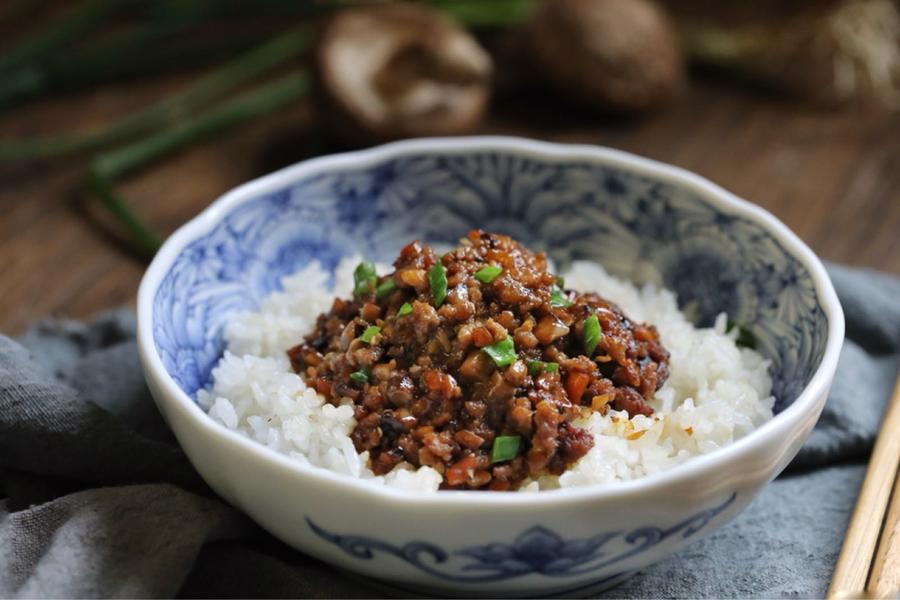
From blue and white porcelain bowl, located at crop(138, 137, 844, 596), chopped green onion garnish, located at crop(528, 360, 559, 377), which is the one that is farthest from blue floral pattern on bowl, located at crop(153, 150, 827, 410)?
chopped green onion garnish, located at crop(528, 360, 559, 377)

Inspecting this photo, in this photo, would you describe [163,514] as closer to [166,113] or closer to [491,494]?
[491,494]

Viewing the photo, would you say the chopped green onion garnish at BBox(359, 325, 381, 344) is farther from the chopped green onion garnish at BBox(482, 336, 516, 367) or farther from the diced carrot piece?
the diced carrot piece

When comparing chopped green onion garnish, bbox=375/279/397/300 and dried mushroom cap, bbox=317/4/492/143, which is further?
dried mushroom cap, bbox=317/4/492/143

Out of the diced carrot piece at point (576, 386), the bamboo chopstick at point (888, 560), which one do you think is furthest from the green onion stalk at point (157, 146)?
the bamboo chopstick at point (888, 560)

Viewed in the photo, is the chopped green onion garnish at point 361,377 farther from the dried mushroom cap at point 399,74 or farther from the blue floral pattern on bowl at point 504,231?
the dried mushroom cap at point 399,74

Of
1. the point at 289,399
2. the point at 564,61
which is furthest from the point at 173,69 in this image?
the point at 289,399

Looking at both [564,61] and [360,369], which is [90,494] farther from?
[564,61]
